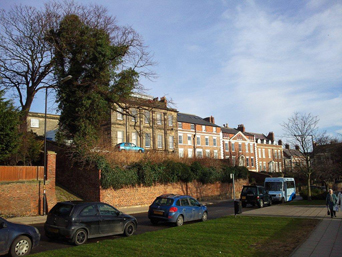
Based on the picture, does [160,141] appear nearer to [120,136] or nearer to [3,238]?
[120,136]

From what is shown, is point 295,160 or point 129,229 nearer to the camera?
point 129,229

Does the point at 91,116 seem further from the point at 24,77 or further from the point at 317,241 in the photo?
the point at 317,241

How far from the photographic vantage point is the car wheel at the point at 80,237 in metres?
10.1

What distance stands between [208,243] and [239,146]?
6284cm

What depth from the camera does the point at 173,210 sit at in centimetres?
1448

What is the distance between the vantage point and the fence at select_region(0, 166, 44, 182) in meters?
18.8

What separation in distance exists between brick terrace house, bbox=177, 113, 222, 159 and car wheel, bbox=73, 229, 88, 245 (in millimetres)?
44448

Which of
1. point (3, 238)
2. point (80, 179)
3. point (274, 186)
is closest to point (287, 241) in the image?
point (3, 238)

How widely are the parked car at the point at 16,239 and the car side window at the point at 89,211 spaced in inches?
72.6

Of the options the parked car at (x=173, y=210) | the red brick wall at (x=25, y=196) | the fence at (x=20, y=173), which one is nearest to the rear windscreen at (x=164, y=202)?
the parked car at (x=173, y=210)

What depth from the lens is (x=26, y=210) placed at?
1903 cm

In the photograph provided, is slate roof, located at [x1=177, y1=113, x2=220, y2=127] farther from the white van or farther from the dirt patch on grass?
the dirt patch on grass

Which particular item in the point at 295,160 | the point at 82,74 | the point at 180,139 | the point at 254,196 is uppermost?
the point at 82,74

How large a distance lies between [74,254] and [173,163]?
22.7 m
